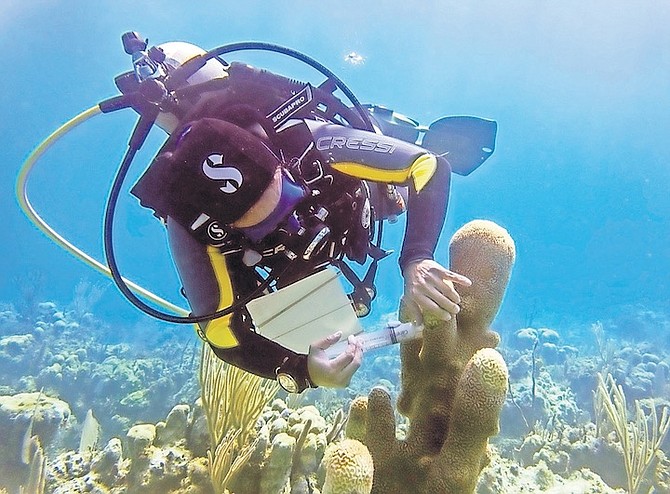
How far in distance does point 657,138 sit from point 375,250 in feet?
221

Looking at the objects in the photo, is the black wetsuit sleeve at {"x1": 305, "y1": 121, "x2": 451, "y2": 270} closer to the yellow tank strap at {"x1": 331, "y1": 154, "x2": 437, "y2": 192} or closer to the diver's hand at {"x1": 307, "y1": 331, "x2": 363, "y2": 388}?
the yellow tank strap at {"x1": 331, "y1": 154, "x2": 437, "y2": 192}

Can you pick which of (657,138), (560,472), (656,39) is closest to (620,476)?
(560,472)

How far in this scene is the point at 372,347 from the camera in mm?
2051

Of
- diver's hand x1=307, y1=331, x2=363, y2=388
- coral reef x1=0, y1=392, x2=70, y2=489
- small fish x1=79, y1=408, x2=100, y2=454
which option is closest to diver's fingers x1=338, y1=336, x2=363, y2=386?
diver's hand x1=307, y1=331, x2=363, y2=388

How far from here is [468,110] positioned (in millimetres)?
50031

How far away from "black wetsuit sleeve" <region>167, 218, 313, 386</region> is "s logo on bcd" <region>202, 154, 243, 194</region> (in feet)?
1.23

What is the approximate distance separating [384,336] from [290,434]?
2.35 m

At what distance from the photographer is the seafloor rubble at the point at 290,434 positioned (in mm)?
2188

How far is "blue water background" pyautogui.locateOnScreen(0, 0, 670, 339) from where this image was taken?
3800 centimetres

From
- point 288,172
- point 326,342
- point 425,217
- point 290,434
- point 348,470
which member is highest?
point 288,172

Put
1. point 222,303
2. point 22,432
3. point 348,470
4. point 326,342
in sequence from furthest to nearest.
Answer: point 22,432 → point 222,303 → point 326,342 → point 348,470

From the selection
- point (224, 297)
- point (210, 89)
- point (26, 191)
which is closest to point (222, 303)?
point (224, 297)

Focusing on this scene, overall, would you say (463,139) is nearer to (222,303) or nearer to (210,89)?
(210,89)

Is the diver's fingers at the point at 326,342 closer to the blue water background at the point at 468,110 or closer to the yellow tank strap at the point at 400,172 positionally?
the yellow tank strap at the point at 400,172
